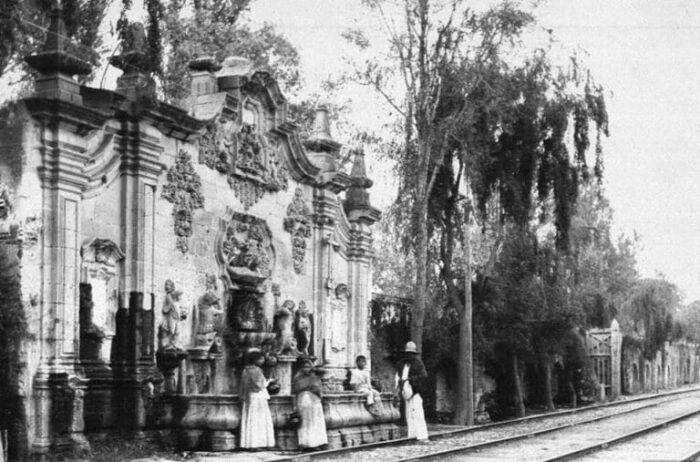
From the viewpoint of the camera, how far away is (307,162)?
23312 millimetres

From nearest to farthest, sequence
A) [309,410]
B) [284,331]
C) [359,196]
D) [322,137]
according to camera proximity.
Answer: [309,410] → [284,331] → [322,137] → [359,196]

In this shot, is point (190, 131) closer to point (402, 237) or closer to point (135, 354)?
point (135, 354)

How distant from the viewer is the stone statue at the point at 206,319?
63.8ft

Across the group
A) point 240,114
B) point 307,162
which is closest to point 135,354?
point 240,114

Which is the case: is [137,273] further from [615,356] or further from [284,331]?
[615,356]

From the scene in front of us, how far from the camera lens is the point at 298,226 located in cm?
2334

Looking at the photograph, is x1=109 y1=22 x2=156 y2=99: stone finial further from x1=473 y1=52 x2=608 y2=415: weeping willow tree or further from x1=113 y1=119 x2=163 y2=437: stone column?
x1=473 y1=52 x2=608 y2=415: weeping willow tree

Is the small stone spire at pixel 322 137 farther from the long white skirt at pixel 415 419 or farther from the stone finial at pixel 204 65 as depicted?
the long white skirt at pixel 415 419

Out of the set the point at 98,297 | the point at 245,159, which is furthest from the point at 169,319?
the point at 245,159

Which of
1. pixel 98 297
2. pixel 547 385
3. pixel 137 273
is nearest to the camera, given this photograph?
pixel 98 297

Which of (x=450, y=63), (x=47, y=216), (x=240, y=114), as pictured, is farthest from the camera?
(x=450, y=63)

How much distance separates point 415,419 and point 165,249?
6236 mm

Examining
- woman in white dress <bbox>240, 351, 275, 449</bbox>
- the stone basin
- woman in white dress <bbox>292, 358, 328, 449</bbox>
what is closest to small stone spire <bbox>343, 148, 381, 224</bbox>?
the stone basin

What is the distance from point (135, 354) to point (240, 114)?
5.61 m
